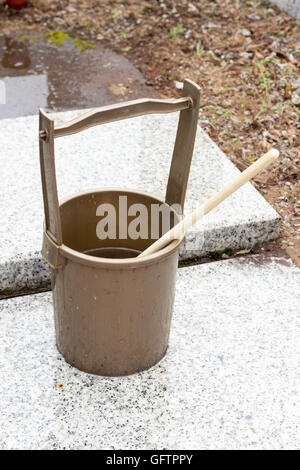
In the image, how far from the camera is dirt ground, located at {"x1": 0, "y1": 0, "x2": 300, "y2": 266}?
3.79 meters

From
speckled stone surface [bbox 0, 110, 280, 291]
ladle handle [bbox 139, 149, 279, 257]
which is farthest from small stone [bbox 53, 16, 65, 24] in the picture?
ladle handle [bbox 139, 149, 279, 257]

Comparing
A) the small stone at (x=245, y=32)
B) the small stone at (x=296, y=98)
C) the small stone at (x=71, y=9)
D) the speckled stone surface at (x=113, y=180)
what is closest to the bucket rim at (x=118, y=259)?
the speckled stone surface at (x=113, y=180)

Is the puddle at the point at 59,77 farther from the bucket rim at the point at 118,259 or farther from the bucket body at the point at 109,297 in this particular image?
the bucket rim at the point at 118,259

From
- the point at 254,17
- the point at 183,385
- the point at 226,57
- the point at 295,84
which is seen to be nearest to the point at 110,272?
the point at 183,385

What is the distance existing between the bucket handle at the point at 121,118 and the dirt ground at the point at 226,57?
111 cm

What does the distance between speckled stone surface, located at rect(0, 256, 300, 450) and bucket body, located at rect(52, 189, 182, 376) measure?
0.11 metres

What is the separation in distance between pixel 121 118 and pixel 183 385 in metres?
1.09

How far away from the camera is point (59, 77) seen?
15.6ft

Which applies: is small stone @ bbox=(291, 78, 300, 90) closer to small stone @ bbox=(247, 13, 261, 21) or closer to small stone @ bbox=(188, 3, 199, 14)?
small stone @ bbox=(247, 13, 261, 21)

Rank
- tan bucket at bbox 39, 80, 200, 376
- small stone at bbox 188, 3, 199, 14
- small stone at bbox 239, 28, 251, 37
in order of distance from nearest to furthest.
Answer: tan bucket at bbox 39, 80, 200, 376, small stone at bbox 239, 28, 251, 37, small stone at bbox 188, 3, 199, 14

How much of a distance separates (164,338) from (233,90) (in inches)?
102
